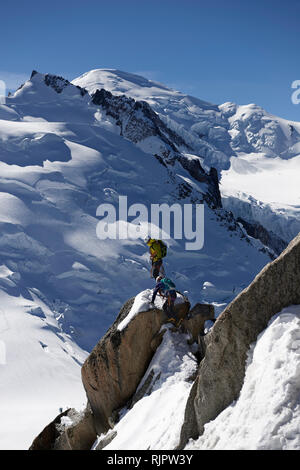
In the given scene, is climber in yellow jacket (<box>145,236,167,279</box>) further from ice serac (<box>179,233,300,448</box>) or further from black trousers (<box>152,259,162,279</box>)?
ice serac (<box>179,233,300,448</box>)

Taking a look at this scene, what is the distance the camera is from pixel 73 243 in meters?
60.0

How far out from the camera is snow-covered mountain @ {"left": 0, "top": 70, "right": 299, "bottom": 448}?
39.9m

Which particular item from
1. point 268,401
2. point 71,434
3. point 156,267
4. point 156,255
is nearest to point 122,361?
point 71,434

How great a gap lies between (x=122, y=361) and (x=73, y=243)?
4874 centimetres

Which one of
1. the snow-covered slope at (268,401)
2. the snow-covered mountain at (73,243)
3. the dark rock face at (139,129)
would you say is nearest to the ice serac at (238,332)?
the snow-covered slope at (268,401)

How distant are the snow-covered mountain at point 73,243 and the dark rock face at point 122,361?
1610 cm

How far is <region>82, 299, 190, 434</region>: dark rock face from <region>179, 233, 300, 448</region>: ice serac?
11.1 ft

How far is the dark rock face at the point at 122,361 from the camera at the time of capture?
1194cm

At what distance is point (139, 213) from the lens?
224ft

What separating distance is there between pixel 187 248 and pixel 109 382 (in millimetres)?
54425

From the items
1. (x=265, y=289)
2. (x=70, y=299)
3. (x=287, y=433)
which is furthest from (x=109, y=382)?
(x=70, y=299)

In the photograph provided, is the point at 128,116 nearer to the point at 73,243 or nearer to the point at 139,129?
the point at 139,129

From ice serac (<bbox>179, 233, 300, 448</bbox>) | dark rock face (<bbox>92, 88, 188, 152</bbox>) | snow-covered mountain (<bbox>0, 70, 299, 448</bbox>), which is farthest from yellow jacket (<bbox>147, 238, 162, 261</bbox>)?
dark rock face (<bbox>92, 88, 188, 152</bbox>)
